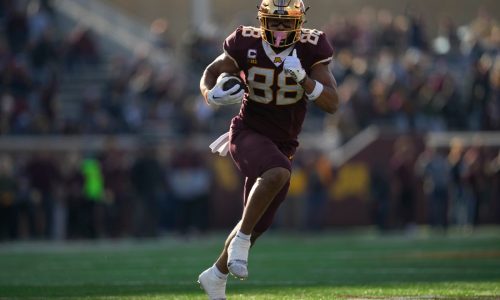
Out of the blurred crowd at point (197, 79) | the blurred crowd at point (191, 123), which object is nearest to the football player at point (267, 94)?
the blurred crowd at point (191, 123)

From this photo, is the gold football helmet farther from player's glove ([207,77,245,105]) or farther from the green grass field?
the green grass field

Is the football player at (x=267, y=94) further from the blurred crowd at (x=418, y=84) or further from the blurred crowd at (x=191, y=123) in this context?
the blurred crowd at (x=418, y=84)

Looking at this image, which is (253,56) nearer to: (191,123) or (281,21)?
(281,21)

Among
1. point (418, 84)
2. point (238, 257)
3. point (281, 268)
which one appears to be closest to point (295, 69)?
point (238, 257)

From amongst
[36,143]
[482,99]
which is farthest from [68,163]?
[482,99]

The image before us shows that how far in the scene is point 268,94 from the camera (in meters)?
7.31

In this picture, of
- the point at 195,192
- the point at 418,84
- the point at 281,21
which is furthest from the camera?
the point at 418,84

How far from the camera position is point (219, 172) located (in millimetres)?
20078

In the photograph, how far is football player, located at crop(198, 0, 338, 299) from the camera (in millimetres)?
7000

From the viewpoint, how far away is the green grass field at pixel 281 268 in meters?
8.08

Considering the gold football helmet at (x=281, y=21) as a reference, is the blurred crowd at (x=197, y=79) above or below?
below

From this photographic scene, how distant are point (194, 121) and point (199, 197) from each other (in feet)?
5.87

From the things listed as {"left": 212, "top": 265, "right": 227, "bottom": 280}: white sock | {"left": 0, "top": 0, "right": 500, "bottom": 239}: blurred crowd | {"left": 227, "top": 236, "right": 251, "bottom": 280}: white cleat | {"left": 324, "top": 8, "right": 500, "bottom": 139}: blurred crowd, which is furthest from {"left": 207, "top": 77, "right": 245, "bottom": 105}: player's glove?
{"left": 324, "top": 8, "right": 500, "bottom": 139}: blurred crowd

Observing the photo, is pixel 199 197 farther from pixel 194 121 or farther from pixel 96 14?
pixel 96 14
